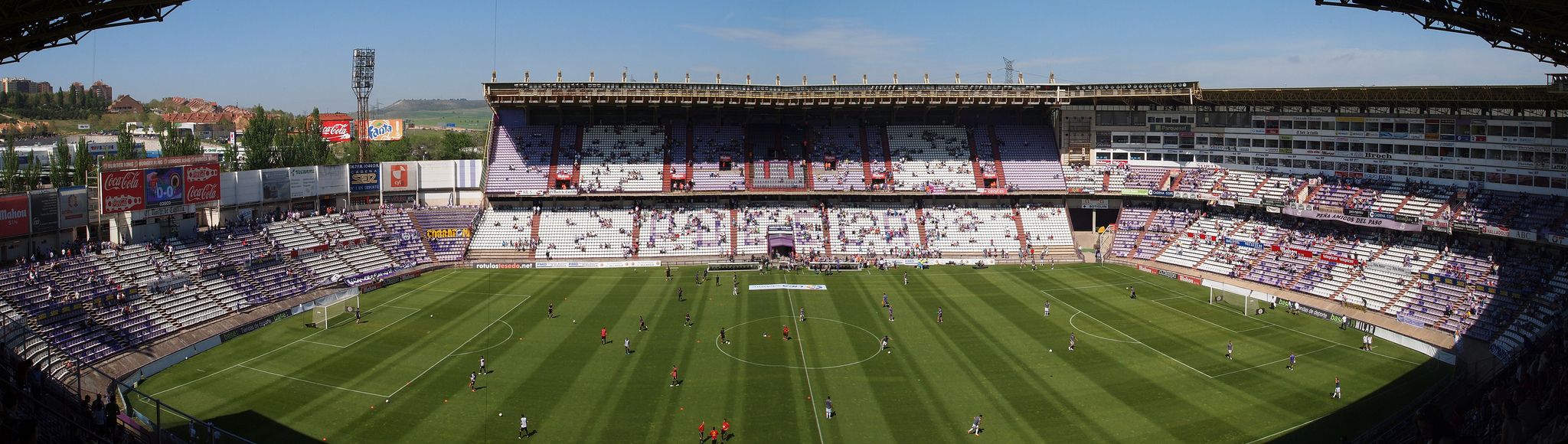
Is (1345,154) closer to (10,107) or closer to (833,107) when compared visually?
(833,107)

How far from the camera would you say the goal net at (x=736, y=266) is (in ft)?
210

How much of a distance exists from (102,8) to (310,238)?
40.6m

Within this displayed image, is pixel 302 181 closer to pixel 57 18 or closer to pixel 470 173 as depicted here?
pixel 470 173

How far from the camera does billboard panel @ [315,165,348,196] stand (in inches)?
2662

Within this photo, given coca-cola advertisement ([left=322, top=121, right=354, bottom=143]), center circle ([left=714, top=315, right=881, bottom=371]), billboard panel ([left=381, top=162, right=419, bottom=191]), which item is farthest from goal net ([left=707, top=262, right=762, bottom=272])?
coca-cola advertisement ([left=322, top=121, right=354, bottom=143])

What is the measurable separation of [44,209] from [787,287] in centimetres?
4007

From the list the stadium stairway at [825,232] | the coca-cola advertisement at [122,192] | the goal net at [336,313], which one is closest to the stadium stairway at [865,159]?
the stadium stairway at [825,232]

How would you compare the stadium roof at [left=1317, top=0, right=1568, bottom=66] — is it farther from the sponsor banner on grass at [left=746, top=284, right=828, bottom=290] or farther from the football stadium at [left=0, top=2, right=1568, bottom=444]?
the sponsor banner on grass at [left=746, top=284, right=828, bottom=290]

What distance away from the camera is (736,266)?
6462 centimetres

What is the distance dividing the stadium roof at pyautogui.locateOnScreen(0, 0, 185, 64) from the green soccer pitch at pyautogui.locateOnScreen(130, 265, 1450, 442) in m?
13.3

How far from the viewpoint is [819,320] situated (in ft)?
156

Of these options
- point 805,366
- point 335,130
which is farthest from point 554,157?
point 805,366

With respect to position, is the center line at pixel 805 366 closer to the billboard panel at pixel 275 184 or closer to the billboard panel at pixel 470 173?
the billboard panel at pixel 470 173

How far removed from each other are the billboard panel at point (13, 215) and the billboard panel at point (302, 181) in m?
19.1
